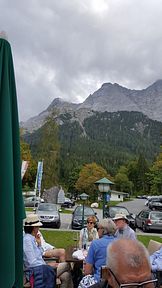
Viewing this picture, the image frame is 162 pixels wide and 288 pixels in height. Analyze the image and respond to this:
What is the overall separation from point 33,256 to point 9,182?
318 cm

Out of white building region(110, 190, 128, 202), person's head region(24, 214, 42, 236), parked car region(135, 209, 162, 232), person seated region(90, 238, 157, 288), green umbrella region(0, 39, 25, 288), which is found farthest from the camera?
white building region(110, 190, 128, 202)

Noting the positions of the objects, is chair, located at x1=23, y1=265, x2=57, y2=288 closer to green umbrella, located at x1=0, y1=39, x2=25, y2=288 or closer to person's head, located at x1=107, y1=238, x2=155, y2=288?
green umbrella, located at x1=0, y1=39, x2=25, y2=288

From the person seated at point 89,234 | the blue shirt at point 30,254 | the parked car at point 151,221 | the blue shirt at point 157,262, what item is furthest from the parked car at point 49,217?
the blue shirt at point 157,262

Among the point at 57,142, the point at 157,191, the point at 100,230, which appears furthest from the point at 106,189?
the point at 157,191

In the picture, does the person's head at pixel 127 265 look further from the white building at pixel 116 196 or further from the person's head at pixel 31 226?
the white building at pixel 116 196

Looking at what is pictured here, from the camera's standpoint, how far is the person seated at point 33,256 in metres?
5.30

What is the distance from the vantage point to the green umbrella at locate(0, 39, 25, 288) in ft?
8.03

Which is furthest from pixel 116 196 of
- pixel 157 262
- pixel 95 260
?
pixel 95 260

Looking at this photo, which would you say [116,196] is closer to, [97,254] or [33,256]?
[33,256]

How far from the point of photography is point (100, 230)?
573 centimetres

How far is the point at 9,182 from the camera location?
8.18 feet

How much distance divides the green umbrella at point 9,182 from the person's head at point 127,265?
65 centimetres

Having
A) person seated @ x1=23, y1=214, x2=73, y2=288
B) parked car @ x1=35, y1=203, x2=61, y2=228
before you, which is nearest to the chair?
person seated @ x1=23, y1=214, x2=73, y2=288

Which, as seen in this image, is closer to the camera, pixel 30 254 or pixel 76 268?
pixel 30 254
